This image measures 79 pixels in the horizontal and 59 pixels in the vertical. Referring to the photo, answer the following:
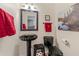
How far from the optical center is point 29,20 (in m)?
1.71

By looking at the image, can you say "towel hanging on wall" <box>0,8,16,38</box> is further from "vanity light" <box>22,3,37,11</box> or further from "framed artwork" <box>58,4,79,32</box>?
"framed artwork" <box>58,4,79,32</box>

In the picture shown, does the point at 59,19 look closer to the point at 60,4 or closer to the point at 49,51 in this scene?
the point at 60,4

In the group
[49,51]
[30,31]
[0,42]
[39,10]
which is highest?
[39,10]

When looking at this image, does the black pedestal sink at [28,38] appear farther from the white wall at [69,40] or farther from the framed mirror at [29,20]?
the white wall at [69,40]

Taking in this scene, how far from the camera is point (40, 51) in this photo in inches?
67.4

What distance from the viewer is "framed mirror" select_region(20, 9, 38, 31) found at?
170 cm

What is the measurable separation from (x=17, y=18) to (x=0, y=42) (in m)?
0.33

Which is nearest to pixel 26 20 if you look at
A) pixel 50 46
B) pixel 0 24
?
pixel 0 24

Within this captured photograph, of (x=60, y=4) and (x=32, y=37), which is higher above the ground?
(x=60, y=4)

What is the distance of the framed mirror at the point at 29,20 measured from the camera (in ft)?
5.57

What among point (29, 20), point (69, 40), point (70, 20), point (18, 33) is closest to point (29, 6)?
point (29, 20)

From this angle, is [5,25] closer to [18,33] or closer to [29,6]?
[18,33]

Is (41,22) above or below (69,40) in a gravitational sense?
above

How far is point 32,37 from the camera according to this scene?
170 centimetres
